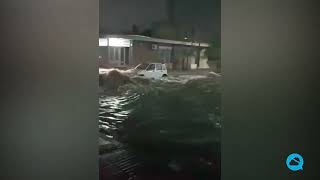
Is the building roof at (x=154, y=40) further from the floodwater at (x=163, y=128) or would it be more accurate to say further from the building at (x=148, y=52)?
the floodwater at (x=163, y=128)

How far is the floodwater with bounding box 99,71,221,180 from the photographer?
216cm

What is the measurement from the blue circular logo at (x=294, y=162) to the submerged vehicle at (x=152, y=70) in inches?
44.7

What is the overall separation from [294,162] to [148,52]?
138 centimetres

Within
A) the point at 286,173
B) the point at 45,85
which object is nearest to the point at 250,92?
the point at 286,173

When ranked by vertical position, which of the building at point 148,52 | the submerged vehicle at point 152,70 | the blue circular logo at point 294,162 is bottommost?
the blue circular logo at point 294,162

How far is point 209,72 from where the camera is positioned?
7.07 ft

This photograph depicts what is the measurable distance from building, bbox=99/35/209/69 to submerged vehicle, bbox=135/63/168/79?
0.03 meters

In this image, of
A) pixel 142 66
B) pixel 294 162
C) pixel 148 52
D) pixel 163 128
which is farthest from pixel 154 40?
pixel 294 162

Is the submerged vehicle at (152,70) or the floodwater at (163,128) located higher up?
the submerged vehicle at (152,70)

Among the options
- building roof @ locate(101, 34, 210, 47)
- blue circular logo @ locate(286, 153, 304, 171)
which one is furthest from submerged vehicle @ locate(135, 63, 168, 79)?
blue circular logo @ locate(286, 153, 304, 171)

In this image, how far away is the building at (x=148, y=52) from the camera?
6.94ft

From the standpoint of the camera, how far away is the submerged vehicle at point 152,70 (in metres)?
2.13

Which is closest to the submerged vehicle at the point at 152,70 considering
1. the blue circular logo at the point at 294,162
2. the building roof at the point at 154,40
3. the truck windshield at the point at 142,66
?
the truck windshield at the point at 142,66

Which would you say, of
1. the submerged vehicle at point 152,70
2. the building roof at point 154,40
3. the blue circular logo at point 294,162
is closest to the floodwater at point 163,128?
the submerged vehicle at point 152,70
